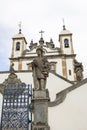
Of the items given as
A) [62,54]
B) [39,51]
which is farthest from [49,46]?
[39,51]

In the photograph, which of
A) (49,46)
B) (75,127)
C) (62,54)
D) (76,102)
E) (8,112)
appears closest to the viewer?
(8,112)

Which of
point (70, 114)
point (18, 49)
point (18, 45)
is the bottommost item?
point (70, 114)

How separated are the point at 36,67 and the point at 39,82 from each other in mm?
555

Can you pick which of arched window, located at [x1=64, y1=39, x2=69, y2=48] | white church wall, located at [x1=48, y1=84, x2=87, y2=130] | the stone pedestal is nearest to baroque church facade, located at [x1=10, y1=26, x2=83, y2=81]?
arched window, located at [x1=64, y1=39, x2=69, y2=48]

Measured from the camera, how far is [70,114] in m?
10.6

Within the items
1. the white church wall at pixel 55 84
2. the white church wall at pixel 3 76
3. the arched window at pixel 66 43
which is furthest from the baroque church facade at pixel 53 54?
the white church wall at pixel 55 84

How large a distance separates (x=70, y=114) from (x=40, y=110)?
11.3 ft

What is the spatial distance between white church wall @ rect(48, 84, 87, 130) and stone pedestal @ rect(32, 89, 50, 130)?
2.95 m

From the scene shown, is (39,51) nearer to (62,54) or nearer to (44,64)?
(44,64)

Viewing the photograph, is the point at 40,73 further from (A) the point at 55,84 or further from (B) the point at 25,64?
(B) the point at 25,64

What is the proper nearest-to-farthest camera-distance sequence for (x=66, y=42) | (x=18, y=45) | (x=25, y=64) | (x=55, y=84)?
(x=55, y=84) → (x=25, y=64) → (x=66, y=42) → (x=18, y=45)

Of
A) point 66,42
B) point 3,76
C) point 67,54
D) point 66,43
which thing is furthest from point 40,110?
point 66,42

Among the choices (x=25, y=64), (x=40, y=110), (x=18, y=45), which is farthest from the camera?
(x=18, y=45)

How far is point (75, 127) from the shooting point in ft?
33.7
